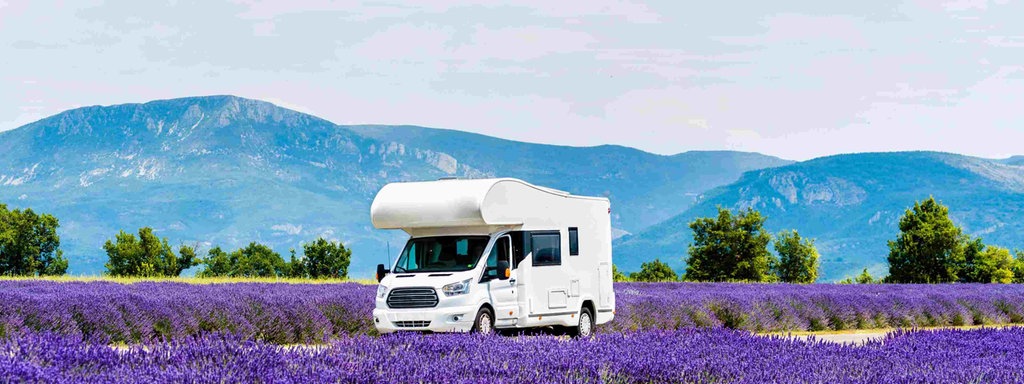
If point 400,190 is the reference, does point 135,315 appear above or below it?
below

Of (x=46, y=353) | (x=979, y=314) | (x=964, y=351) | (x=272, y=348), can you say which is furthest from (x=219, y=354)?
(x=979, y=314)

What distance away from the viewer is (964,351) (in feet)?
35.6

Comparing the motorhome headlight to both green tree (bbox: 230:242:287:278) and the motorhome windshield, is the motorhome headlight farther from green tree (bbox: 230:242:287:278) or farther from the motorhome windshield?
green tree (bbox: 230:242:287:278)

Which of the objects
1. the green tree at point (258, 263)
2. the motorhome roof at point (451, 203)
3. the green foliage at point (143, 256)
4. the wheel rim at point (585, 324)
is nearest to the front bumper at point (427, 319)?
the motorhome roof at point (451, 203)

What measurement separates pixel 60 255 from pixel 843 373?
155 ft

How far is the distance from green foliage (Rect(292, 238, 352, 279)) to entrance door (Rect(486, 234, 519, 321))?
3218 cm

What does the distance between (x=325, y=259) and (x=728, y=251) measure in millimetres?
18563

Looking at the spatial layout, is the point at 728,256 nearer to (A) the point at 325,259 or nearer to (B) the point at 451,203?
(A) the point at 325,259

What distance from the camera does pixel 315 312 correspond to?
59.0ft

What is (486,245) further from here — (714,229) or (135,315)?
(714,229)

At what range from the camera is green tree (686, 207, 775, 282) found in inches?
2124

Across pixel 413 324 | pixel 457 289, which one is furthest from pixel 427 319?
pixel 457 289

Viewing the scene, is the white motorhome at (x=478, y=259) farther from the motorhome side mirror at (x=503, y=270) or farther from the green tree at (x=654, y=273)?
the green tree at (x=654, y=273)

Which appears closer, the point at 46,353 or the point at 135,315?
the point at 46,353
